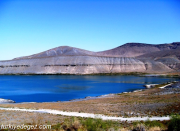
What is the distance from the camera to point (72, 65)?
134 meters

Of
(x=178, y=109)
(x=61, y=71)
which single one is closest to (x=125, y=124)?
(x=178, y=109)

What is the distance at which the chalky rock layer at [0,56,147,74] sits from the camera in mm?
129875

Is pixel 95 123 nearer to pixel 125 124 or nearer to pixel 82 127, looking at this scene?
pixel 82 127

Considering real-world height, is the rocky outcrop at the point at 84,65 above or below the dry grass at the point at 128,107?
above

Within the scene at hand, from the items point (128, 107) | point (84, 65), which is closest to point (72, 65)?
point (84, 65)

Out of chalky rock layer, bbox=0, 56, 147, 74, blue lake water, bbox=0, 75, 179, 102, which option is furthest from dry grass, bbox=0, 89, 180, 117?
chalky rock layer, bbox=0, 56, 147, 74

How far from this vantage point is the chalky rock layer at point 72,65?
130 meters

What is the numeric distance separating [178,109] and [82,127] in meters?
10.7

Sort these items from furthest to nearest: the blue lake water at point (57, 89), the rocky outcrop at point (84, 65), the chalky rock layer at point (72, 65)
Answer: the rocky outcrop at point (84, 65)
the chalky rock layer at point (72, 65)
the blue lake water at point (57, 89)

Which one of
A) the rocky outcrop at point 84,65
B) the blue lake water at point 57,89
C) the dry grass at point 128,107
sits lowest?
the blue lake water at point 57,89

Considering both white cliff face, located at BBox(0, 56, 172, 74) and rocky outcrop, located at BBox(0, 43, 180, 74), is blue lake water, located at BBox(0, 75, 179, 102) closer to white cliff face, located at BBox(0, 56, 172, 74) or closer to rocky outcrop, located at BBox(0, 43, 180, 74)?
white cliff face, located at BBox(0, 56, 172, 74)

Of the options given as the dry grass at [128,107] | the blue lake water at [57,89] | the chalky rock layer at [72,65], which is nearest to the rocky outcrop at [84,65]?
the chalky rock layer at [72,65]

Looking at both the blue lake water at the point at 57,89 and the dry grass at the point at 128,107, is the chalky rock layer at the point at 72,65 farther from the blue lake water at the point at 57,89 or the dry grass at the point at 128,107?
the dry grass at the point at 128,107

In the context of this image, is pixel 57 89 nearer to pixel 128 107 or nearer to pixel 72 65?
pixel 128 107
